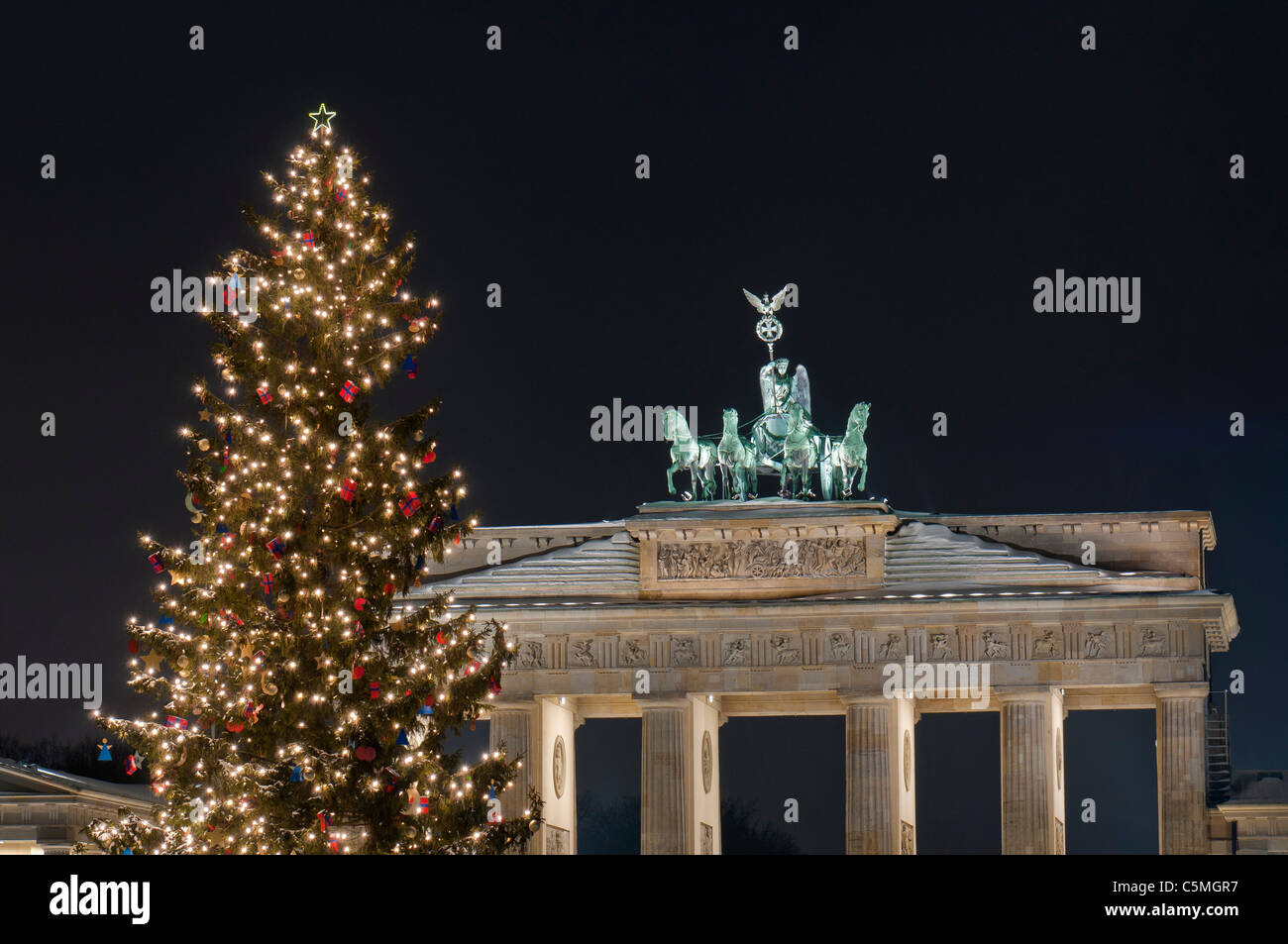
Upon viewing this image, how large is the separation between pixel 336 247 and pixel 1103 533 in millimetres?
31379

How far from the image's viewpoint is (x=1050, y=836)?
1939 inches

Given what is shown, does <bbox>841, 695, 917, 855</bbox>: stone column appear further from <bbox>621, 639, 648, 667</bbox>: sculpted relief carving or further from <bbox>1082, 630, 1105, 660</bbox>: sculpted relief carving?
<bbox>621, 639, 648, 667</bbox>: sculpted relief carving

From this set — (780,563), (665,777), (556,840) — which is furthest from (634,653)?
(556,840)

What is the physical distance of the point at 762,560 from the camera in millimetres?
51906

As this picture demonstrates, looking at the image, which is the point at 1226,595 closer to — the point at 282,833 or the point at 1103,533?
the point at 1103,533

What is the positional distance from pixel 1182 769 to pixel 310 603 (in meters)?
30.6

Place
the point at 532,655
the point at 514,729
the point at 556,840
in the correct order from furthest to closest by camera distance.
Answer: the point at 532,655
the point at 556,840
the point at 514,729

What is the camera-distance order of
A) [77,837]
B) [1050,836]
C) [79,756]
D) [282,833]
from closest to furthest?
[282,833]
[77,837]
[1050,836]
[79,756]

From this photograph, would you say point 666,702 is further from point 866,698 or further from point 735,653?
point 866,698

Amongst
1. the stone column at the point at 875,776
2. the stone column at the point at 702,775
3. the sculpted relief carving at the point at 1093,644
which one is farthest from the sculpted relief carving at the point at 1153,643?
the stone column at the point at 702,775

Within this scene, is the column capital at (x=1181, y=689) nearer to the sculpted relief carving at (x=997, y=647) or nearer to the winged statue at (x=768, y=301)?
the sculpted relief carving at (x=997, y=647)

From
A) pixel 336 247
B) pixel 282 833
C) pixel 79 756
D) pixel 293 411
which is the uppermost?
pixel 336 247

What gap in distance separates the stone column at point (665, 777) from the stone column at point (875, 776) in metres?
3.91
